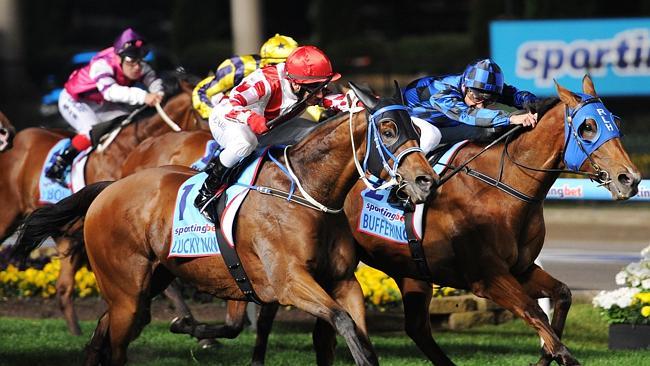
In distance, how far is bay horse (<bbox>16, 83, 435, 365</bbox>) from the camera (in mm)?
6719

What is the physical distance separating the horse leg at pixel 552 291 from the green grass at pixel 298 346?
0.46 m

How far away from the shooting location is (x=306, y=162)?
283 inches

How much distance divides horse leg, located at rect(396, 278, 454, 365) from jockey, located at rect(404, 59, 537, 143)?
995 millimetres

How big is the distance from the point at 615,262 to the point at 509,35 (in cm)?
460

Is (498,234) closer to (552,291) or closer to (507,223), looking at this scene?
(507,223)

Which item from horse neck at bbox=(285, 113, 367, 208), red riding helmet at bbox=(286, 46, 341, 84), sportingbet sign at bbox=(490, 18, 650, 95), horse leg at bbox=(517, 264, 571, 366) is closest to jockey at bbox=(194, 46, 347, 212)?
red riding helmet at bbox=(286, 46, 341, 84)

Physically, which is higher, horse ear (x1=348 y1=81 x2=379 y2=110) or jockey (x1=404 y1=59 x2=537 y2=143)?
horse ear (x1=348 y1=81 x2=379 y2=110)

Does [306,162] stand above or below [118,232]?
above

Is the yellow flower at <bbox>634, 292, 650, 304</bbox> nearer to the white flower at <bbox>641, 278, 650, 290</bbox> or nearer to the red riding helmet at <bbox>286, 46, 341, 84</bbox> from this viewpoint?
the white flower at <bbox>641, 278, 650, 290</bbox>

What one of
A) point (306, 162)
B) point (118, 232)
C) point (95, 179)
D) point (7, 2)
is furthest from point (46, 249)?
point (7, 2)

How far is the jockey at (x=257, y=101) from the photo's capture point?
288 inches

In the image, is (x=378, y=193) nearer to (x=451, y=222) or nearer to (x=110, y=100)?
(x=451, y=222)

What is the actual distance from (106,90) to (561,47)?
748 centimetres

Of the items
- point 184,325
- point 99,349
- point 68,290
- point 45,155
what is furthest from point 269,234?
point 45,155
